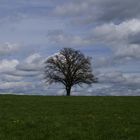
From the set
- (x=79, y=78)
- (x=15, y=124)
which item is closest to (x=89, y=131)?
(x=15, y=124)

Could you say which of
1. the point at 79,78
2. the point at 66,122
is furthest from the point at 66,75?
the point at 66,122

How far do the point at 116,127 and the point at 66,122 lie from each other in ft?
10.6

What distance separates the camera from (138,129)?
21.0m

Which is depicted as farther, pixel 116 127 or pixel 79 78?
pixel 79 78

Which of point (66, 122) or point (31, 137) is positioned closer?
point (31, 137)

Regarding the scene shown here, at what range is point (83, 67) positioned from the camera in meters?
98.3

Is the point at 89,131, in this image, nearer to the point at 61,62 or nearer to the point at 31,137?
the point at 31,137

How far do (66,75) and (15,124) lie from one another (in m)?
75.6

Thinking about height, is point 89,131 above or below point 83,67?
below

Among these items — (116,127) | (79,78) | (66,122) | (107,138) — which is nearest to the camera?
(107,138)

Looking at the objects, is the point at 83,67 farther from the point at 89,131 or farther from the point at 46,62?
the point at 89,131

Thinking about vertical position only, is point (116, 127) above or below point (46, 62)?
below

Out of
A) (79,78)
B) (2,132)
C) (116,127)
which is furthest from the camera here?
(79,78)

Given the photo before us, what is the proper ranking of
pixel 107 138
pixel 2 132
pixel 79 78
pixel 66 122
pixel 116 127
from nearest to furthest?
pixel 107 138 < pixel 2 132 < pixel 116 127 < pixel 66 122 < pixel 79 78
